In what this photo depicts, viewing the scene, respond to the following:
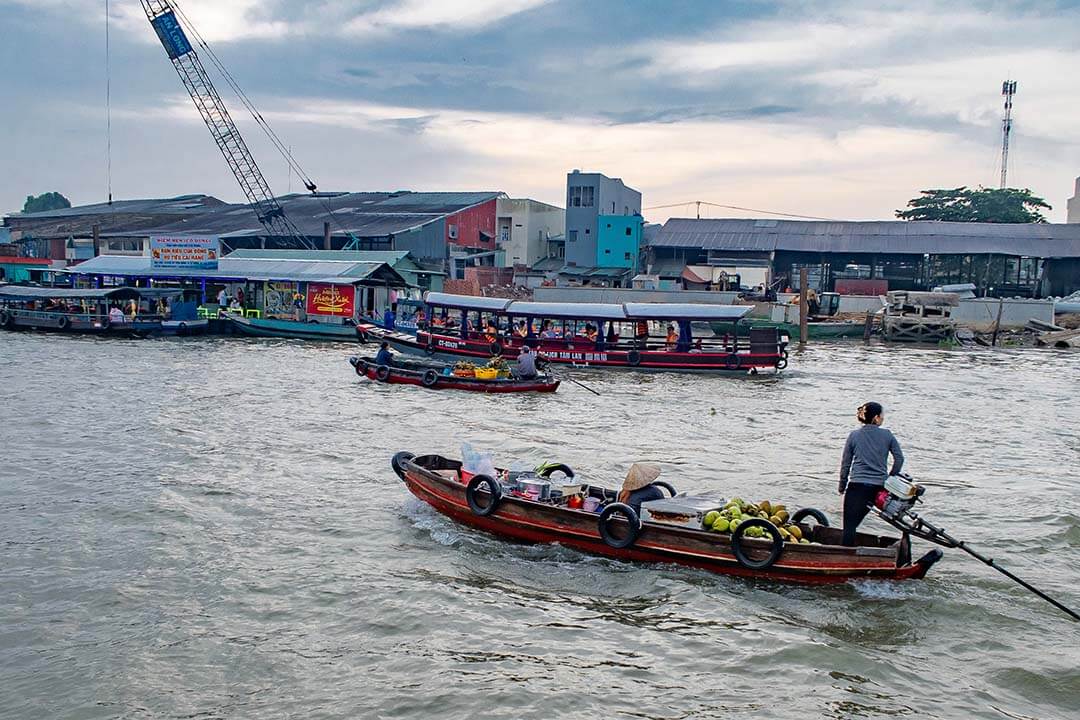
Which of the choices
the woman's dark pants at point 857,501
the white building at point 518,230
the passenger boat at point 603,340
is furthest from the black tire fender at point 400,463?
the white building at point 518,230

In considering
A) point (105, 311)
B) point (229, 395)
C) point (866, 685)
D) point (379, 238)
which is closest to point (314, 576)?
point (866, 685)

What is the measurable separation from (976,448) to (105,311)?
31419mm

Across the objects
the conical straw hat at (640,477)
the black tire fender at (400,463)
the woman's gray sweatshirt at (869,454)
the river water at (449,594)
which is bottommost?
the river water at (449,594)

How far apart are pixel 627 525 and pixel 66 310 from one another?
3319cm

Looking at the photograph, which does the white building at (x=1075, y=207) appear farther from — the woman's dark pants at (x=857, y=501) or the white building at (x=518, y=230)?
the woman's dark pants at (x=857, y=501)

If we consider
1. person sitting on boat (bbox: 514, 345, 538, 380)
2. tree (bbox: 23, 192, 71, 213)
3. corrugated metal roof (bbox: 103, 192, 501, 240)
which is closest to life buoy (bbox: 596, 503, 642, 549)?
person sitting on boat (bbox: 514, 345, 538, 380)

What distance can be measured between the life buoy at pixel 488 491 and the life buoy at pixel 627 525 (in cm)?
133

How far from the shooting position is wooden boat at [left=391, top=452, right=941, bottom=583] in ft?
28.6

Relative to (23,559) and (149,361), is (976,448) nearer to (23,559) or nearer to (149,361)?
(23,559)

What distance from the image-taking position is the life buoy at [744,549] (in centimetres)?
880

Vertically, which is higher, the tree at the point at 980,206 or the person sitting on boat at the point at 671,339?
the tree at the point at 980,206

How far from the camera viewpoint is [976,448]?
1678 centimetres

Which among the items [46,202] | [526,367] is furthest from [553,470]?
[46,202]

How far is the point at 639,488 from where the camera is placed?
32.7ft
